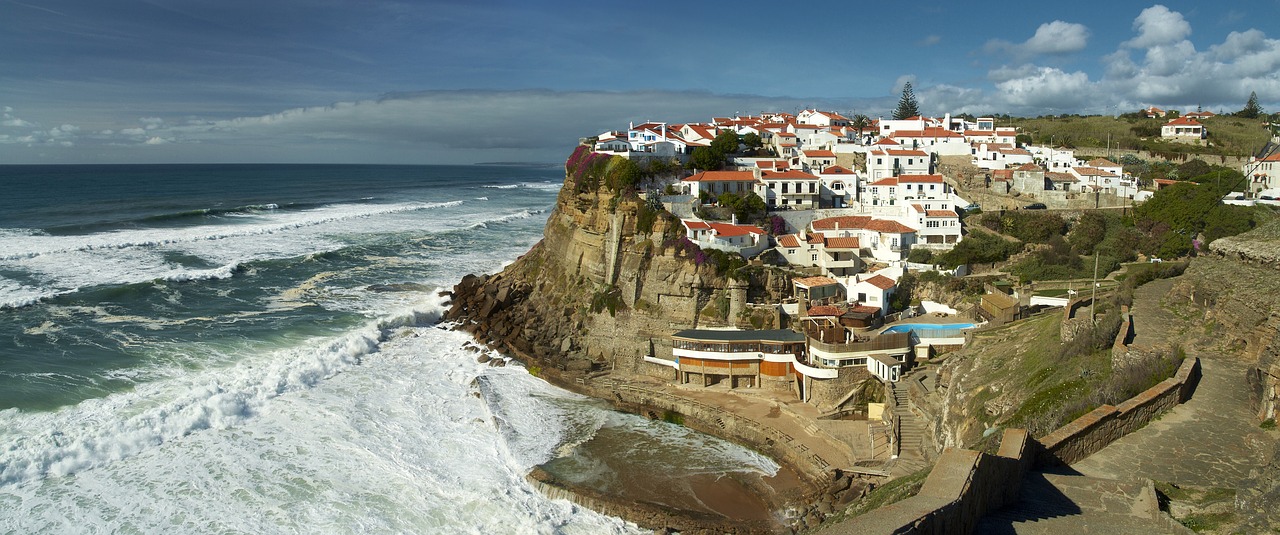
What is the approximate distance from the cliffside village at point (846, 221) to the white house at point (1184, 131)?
0.11 m

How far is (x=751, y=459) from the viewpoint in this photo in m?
20.8

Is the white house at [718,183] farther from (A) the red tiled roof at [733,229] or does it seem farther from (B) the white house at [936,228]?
(B) the white house at [936,228]

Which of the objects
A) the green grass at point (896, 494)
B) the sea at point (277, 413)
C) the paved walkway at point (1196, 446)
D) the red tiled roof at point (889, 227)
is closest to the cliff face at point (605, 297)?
the sea at point (277, 413)

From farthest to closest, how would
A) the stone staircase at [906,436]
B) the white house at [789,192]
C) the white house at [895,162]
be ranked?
the white house at [895,162] → the white house at [789,192] → the stone staircase at [906,436]

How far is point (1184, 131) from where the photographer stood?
52469 millimetres

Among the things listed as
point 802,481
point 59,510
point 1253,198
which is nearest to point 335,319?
point 59,510

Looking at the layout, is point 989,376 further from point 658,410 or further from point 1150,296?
point 658,410

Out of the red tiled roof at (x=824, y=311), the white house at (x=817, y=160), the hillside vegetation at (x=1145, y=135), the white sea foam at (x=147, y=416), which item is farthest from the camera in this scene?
the hillside vegetation at (x=1145, y=135)

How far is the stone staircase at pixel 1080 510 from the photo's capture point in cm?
851

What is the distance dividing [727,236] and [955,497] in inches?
920

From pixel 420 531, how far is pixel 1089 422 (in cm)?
1293

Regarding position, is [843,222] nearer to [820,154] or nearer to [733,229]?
[733,229]

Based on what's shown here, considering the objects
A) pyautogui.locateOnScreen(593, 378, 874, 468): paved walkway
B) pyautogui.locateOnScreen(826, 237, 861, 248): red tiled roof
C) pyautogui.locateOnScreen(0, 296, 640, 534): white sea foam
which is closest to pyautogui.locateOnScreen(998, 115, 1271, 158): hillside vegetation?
pyautogui.locateOnScreen(826, 237, 861, 248): red tiled roof

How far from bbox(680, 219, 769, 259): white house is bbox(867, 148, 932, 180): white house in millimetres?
11897
